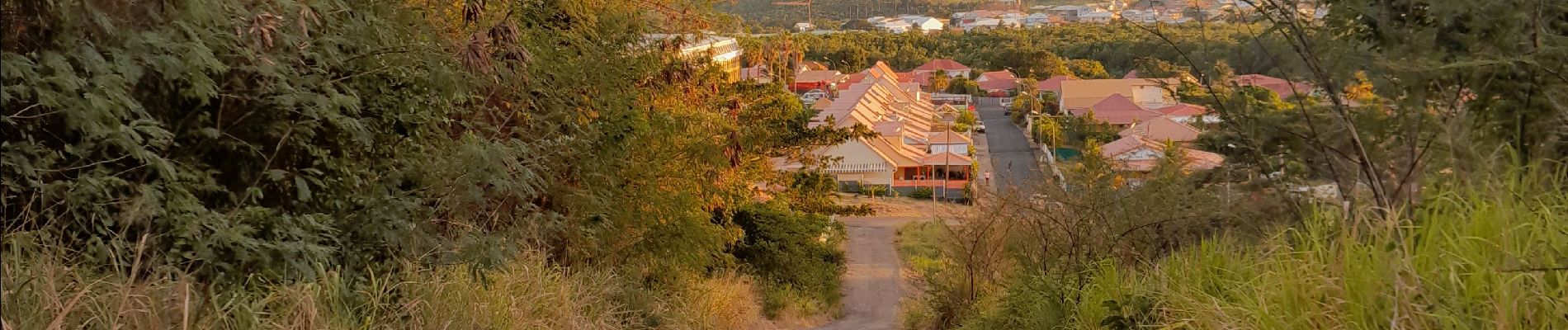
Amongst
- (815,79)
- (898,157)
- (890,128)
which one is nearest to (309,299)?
(898,157)

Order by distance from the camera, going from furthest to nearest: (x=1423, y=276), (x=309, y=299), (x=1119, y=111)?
(x=1119, y=111) → (x=309, y=299) → (x=1423, y=276)

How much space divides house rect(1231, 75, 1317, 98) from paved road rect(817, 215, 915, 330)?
701 centimetres

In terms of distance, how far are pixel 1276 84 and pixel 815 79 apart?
60.4 m

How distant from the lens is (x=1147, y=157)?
9289 millimetres

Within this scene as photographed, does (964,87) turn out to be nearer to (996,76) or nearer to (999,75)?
(996,76)

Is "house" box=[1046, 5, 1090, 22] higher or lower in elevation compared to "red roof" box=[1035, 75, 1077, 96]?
lower

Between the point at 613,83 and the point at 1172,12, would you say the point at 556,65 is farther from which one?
the point at 1172,12

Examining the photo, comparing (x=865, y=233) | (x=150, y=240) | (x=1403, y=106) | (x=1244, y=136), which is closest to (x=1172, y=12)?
(x=1244, y=136)

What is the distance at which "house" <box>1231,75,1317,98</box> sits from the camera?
17.6ft

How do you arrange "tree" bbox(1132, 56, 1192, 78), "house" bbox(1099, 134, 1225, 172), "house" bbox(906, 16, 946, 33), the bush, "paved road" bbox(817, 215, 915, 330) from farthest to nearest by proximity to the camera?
1. "house" bbox(906, 16, 946, 33)
2. the bush
3. "paved road" bbox(817, 215, 915, 330)
4. "house" bbox(1099, 134, 1225, 172)
5. "tree" bbox(1132, 56, 1192, 78)

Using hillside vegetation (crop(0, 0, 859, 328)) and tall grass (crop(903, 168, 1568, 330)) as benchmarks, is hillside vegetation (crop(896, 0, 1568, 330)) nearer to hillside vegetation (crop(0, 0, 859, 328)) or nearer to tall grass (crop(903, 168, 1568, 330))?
tall grass (crop(903, 168, 1568, 330))

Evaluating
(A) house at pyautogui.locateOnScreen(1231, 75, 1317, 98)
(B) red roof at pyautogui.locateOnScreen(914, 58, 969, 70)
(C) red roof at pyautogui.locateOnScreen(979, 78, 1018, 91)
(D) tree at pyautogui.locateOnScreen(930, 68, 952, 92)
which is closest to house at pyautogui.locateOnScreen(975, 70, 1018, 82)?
(C) red roof at pyautogui.locateOnScreen(979, 78, 1018, 91)

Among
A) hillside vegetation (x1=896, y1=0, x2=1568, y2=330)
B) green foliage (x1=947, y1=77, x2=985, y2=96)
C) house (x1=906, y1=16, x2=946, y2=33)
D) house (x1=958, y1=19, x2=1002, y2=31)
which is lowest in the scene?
house (x1=906, y1=16, x2=946, y2=33)

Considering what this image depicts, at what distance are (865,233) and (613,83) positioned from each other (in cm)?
1990
